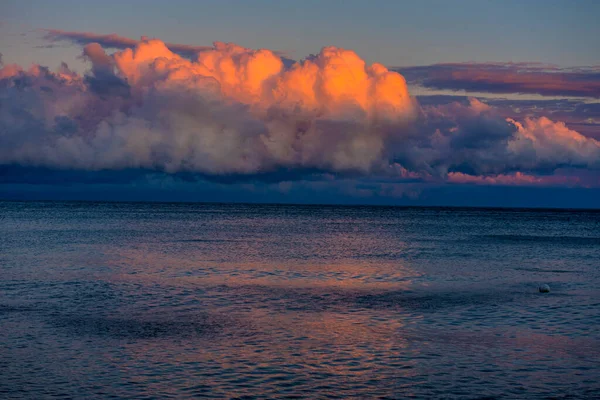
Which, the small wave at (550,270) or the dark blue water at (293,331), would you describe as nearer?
the dark blue water at (293,331)

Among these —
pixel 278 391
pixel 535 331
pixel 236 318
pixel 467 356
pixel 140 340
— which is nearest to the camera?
pixel 278 391

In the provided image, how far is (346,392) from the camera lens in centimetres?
1848

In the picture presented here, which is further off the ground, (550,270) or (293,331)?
(293,331)

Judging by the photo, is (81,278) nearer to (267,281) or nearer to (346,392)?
(267,281)

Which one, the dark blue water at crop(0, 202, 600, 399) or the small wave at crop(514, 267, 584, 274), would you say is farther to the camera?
the small wave at crop(514, 267, 584, 274)

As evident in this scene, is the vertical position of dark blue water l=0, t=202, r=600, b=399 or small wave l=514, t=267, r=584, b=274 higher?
dark blue water l=0, t=202, r=600, b=399

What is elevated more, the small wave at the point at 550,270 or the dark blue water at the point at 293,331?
the dark blue water at the point at 293,331

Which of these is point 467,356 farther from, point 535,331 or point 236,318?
point 236,318

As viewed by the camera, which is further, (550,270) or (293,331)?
(550,270)

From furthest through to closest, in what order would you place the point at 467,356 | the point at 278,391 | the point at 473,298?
1. the point at 473,298
2. the point at 467,356
3. the point at 278,391

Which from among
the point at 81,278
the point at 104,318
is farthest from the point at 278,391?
the point at 81,278

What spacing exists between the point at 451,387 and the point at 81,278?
1206 inches

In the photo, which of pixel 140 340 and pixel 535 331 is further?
pixel 535 331

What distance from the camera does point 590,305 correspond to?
112 ft
